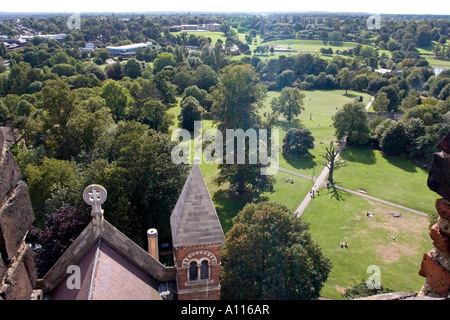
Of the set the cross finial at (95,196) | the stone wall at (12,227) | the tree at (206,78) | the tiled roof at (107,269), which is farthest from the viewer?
the tree at (206,78)

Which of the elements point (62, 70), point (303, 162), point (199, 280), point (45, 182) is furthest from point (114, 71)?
point (199, 280)

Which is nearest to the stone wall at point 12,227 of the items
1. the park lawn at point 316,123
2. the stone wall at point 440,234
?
the stone wall at point 440,234

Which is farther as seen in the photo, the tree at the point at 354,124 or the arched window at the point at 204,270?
the tree at the point at 354,124

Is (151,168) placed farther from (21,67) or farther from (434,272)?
(21,67)

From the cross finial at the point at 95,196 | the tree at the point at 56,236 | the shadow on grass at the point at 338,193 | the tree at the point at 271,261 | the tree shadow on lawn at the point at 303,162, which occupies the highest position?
the cross finial at the point at 95,196

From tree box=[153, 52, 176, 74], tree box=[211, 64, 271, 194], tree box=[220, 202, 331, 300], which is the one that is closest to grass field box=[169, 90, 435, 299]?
tree box=[211, 64, 271, 194]

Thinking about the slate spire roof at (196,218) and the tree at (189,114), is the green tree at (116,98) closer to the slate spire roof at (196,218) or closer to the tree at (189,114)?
the tree at (189,114)
